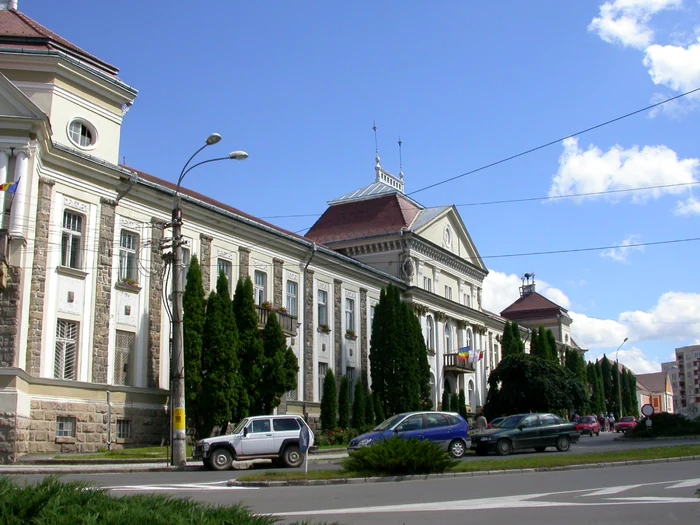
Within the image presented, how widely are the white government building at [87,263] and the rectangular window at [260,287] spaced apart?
0.06m

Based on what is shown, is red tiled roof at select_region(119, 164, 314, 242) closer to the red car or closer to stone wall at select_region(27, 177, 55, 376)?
stone wall at select_region(27, 177, 55, 376)

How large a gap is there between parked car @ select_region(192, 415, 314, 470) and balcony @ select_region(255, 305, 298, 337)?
12107 millimetres

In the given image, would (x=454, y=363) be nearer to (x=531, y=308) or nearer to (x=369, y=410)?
(x=369, y=410)

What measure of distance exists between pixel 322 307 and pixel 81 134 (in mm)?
18673

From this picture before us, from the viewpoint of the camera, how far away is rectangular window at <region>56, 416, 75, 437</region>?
26.7m

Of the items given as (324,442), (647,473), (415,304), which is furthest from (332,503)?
(415,304)

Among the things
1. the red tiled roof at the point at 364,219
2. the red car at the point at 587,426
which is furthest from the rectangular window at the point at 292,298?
the red car at the point at 587,426

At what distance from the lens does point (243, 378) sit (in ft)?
108

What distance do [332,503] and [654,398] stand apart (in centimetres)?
16773

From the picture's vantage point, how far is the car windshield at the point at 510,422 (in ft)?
94.9

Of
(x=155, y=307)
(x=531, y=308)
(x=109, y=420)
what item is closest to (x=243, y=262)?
(x=155, y=307)

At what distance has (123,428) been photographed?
29391mm

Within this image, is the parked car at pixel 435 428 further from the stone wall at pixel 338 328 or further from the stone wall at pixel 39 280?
the stone wall at pixel 338 328

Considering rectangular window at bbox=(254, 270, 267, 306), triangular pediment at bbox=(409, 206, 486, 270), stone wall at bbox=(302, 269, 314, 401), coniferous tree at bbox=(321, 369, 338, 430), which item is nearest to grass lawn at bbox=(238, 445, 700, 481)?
rectangular window at bbox=(254, 270, 267, 306)
